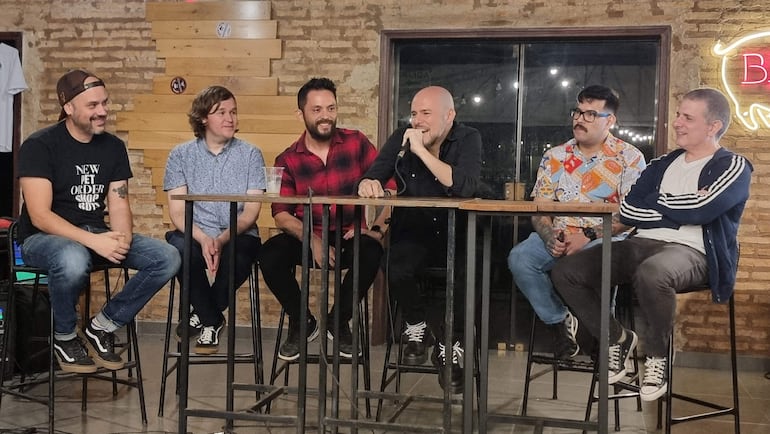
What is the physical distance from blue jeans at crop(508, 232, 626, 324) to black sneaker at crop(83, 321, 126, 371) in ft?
6.00

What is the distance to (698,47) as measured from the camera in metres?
5.25

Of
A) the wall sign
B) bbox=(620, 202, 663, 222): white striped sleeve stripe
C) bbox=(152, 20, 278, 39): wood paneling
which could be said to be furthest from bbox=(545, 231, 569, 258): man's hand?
the wall sign

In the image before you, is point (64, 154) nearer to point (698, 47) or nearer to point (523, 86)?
point (523, 86)

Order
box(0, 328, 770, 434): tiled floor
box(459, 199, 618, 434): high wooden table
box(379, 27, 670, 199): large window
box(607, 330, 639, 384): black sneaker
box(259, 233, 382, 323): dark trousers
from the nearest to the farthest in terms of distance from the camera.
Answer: box(459, 199, 618, 434): high wooden table < box(607, 330, 639, 384): black sneaker < box(0, 328, 770, 434): tiled floor < box(259, 233, 382, 323): dark trousers < box(379, 27, 670, 199): large window

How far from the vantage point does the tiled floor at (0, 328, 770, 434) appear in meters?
3.70

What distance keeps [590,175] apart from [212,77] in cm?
303

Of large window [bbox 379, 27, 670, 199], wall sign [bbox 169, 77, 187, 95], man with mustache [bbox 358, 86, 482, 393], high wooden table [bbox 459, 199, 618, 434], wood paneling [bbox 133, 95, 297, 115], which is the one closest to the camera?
high wooden table [bbox 459, 199, 618, 434]

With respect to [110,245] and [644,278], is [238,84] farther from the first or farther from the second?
[644,278]

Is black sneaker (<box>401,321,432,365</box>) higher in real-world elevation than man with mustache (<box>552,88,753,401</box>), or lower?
lower

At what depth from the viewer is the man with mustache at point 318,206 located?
12.6 ft

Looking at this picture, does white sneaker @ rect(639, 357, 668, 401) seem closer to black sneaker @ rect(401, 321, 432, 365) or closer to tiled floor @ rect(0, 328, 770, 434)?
tiled floor @ rect(0, 328, 770, 434)

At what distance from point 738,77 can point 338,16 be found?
8.78 ft

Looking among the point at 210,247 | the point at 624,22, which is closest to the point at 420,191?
the point at 210,247

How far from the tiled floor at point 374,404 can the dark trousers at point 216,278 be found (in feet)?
1.64
